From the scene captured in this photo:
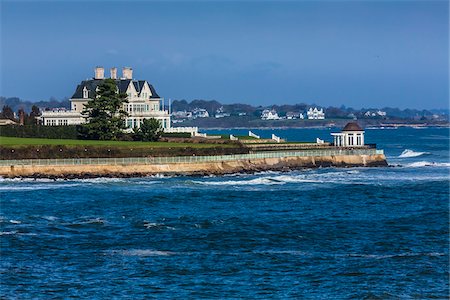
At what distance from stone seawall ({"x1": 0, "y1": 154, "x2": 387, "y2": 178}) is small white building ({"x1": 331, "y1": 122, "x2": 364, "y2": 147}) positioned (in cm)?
523

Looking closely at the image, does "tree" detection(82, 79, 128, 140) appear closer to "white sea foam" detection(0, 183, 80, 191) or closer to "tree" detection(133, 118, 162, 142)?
"tree" detection(133, 118, 162, 142)

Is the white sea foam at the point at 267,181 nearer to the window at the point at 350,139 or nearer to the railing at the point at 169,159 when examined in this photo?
the railing at the point at 169,159

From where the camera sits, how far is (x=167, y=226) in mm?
45094

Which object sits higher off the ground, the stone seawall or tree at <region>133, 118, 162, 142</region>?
tree at <region>133, 118, 162, 142</region>

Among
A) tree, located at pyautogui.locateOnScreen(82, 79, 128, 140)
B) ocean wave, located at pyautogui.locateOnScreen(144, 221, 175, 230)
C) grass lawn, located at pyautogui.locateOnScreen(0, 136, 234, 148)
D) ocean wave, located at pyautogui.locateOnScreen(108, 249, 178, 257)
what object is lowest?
ocean wave, located at pyautogui.locateOnScreen(108, 249, 178, 257)

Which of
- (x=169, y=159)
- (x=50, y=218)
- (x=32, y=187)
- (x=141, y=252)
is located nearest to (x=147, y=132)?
(x=169, y=159)

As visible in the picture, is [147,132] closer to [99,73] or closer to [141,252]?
[99,73]

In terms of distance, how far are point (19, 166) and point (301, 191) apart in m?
20.3

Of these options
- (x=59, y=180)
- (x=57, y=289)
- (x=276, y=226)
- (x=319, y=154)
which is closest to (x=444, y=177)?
(x=319, y=154)

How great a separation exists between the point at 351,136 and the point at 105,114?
22121mm

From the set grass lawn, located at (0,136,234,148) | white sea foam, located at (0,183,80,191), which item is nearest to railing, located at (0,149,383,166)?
grass lawn, located at (0,136,234,148)

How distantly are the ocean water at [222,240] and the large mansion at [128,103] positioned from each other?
35.9 m

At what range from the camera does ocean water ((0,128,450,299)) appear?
1262 inches

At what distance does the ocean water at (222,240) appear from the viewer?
32.1 metres
